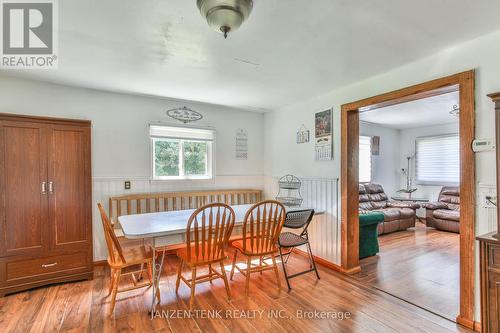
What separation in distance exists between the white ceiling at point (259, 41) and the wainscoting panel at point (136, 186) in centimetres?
129

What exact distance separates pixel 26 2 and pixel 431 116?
6.24 metres

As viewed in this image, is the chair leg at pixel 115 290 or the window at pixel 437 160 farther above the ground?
the window at pixel 437 160

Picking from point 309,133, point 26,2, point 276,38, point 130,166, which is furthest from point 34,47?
point 309,133

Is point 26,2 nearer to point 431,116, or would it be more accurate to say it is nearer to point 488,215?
point 488,215

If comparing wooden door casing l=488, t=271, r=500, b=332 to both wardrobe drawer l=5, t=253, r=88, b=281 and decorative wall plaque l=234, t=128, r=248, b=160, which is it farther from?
wardrobe drawer l=5, t=253, r=88, b=281

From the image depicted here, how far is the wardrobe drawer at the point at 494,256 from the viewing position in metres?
1.61

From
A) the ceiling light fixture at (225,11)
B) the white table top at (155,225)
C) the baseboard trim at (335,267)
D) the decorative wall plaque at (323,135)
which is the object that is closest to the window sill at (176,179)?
the white table top at (155,225)

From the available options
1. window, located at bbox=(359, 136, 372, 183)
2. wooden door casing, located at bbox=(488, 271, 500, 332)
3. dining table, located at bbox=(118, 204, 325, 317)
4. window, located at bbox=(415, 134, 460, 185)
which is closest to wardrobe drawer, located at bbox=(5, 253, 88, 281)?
Answer: dining table, located at bbox=(118, 204, 325, 317)

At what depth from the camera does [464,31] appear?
1868 millimetres

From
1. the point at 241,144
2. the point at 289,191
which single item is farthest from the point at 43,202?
the point at 289,191

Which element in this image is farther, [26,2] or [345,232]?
[345,232]

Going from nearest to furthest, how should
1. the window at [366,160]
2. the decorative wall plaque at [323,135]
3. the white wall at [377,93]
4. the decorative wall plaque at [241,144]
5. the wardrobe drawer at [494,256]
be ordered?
the wardrobe drawer at [494,256]
the white wall at [377,93]
the decorative wall plaque at [323,135]
the decorative wall plaque at [241,144]
the window at [366,160]

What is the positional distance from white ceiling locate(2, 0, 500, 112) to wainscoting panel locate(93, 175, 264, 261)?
1.29 metres

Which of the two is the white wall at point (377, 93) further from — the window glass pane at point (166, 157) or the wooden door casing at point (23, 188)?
the wooden door casing at point (23, 188)
